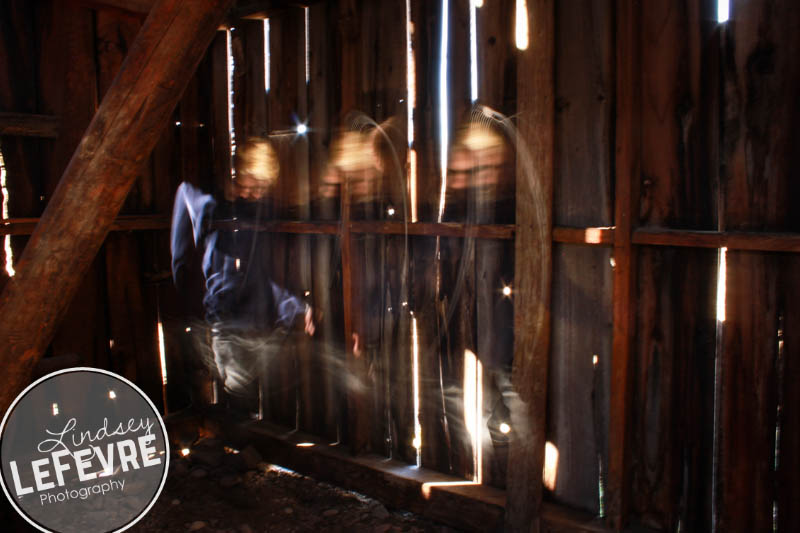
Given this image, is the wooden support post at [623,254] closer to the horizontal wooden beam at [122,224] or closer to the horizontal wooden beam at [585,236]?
the horizontal wooden beam at [585,236]

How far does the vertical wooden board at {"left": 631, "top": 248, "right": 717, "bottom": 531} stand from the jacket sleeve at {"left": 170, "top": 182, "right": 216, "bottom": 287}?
2975 millimetres

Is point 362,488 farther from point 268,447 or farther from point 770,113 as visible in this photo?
point 770,113

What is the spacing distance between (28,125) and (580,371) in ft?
10.8

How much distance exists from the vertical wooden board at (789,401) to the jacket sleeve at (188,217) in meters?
3.42

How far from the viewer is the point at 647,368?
2.45 meters

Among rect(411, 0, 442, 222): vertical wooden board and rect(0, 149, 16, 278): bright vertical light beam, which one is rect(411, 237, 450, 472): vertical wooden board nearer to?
rect(411, 0, 442, 222): vertical wooden board

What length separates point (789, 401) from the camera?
7.06ft

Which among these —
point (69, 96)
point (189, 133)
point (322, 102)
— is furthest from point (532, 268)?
point (69, 96)

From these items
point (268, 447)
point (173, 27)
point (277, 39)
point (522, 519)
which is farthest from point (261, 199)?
point (522, 519)

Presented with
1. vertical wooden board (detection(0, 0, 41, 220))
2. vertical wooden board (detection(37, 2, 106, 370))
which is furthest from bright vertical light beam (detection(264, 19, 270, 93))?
vertical wooden board (detection(0, 0, 41, 220))

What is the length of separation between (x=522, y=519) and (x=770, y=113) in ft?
6.43

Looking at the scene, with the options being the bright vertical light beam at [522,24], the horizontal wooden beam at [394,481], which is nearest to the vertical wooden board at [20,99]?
the horizontal wooden beam at [394,481]

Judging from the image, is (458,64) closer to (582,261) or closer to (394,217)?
(394,217)

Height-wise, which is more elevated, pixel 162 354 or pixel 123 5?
pixel 123 5
